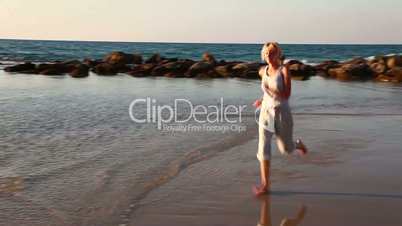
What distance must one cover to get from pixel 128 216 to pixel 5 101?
35.1 ft

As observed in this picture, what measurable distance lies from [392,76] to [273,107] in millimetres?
22646

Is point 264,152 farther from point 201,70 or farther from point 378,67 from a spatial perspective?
point 378,67

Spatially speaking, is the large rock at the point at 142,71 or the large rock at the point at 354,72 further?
the large rock at the point at 142,71

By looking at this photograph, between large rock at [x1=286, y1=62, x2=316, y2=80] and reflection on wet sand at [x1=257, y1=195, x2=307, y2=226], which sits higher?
large rock at [x1=286, y1=62, x2=316, y2=80]

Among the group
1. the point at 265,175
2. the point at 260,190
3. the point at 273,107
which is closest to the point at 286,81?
the point at 273,107

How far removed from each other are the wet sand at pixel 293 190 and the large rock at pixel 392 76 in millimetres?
→ 18179

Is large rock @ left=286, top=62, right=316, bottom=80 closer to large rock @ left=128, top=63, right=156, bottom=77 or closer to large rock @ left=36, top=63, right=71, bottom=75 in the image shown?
large rock @ left=128, top=63, right=156, bottom=77

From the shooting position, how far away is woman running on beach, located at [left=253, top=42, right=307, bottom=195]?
5820 millimetres

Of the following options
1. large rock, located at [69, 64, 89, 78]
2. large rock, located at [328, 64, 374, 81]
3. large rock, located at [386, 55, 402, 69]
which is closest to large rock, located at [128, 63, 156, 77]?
large rock, located at [69, 64, 89, 78]

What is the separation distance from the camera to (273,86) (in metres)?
5.88

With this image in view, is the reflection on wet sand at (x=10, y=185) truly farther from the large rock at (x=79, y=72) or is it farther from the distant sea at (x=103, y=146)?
the large rock at (x=79, y=72)

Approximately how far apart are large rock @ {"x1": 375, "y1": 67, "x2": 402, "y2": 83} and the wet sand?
1818 centimetres

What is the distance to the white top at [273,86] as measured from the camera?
5.84 meters

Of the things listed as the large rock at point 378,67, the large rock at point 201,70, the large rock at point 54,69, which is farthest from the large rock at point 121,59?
the large rock at point 378,67
